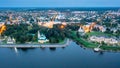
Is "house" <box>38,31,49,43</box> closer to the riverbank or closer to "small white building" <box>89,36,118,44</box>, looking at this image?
the riverbank

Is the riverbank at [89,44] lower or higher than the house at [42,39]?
lower

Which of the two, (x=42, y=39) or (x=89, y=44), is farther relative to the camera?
(x=42, y=39)

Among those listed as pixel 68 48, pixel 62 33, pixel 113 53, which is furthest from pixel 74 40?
pixel 113 53

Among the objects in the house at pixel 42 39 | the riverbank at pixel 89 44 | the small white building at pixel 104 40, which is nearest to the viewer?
the riverbank at pixel 89 44

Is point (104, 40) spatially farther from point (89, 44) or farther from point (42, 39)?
point (42, 39)

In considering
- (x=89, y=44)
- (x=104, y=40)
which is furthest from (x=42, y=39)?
(x=104, y=40)

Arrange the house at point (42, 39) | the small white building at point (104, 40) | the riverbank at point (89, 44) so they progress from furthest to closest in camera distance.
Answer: the house at point (42, 39) → the small white building at point (104, 40) → the riverbank at point (89, 44)

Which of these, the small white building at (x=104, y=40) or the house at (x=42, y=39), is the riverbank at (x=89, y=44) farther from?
the house at (x=42, y=39)

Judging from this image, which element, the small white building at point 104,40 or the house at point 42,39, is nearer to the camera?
the small white building at point 104,40

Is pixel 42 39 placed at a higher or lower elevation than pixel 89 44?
higher

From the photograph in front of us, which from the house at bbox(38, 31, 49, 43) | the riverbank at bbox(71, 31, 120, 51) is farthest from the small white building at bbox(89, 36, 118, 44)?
the house at bbox(38, 31, 49, 43)

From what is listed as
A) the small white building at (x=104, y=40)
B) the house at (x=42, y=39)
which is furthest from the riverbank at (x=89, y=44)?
the house at (x=42, y=39)
